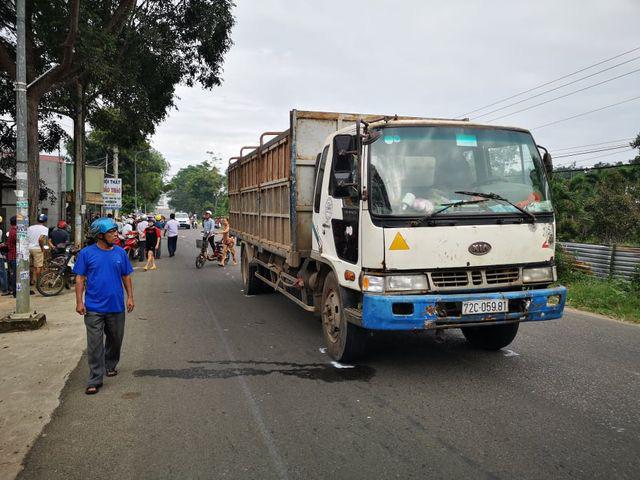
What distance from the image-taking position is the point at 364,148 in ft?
15.9

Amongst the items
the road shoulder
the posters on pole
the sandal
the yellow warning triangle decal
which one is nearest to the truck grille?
the yellow warning triangle decal

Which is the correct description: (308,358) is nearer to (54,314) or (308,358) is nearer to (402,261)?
(402,261)

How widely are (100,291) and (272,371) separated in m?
1.86

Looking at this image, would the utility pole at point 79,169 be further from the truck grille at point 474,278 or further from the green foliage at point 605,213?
the green foliage at point 605,213

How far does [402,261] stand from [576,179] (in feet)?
113

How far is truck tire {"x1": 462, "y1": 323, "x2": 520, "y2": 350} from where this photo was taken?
574 centimetres

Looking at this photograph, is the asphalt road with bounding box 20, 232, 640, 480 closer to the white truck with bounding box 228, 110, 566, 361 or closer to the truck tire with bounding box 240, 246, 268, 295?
the white truck with bounding box 228, 110, 566, 361

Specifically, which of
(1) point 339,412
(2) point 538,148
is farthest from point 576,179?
(1) point 339,412

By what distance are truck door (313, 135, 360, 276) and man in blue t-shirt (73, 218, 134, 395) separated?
7.07 feet

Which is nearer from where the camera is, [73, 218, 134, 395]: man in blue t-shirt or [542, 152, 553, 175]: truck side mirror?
[73, 218, 134, 395]: man in blue t-shirt

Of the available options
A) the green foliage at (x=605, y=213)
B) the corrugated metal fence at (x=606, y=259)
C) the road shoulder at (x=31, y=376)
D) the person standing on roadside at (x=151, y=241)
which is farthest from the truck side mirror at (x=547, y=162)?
the green foliage at (x=605, y=213)

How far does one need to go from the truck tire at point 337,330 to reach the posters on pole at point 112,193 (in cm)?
2334

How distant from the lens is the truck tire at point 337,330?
5203mm

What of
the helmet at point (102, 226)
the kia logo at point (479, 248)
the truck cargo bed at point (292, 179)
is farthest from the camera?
the truck cargo bed at point (292, 179)
